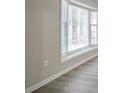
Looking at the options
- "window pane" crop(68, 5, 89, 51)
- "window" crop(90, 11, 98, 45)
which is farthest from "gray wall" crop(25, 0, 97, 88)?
"window" crop(90, 11, 98, 45)

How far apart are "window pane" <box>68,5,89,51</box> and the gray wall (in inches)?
47.0

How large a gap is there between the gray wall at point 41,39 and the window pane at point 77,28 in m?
1.19

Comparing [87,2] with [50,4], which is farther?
[87,2]

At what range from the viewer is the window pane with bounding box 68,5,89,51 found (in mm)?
5254

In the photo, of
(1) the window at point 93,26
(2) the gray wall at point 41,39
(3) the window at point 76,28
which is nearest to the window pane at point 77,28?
(3) the window at point 76,28

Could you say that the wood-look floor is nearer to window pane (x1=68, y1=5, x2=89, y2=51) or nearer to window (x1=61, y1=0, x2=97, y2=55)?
window (x1=61, y1=0, x2=97, y2=55)

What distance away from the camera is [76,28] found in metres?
5.75

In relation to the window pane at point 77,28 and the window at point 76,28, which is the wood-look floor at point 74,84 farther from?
the window pane at point 77,28
